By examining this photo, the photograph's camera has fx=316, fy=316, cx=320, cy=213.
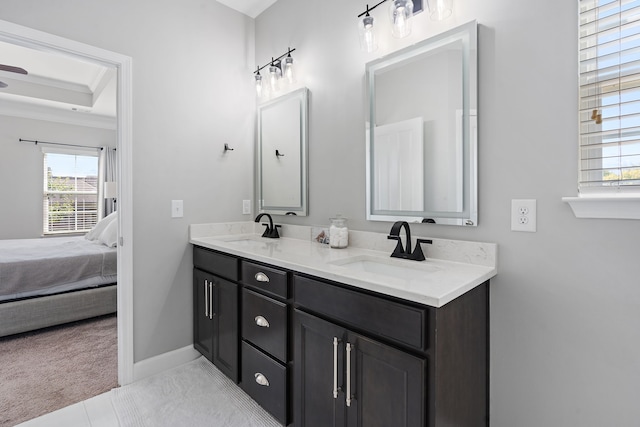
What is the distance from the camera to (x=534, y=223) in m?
1.25

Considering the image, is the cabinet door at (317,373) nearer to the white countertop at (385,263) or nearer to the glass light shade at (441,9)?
the white countertop at (385,263)

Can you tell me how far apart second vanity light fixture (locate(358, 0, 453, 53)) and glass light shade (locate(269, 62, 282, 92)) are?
770 mm

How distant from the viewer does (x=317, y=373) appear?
1.34 metres

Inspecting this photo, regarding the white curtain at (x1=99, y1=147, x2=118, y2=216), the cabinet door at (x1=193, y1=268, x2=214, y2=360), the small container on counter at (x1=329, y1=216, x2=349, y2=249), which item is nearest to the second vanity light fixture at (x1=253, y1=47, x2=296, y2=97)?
the small container on counter at (x1=329, y1=216, x2=349, y2=249)

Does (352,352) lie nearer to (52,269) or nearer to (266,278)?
(266,278)

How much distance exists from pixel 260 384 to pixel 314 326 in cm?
61

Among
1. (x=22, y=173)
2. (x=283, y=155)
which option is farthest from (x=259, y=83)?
(x=22, y=173)

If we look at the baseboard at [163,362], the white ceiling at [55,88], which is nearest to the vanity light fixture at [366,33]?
the baseboard at [163,362]

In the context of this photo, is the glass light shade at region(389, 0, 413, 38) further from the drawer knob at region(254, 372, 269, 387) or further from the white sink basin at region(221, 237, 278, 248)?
the drawer knob at region(254, 372, 269, 387)

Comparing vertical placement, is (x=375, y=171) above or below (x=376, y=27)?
below

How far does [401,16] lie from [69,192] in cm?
617

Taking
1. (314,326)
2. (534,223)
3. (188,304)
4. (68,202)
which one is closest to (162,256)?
(188,304)

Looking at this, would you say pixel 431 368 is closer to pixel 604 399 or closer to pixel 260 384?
pixel 604 399

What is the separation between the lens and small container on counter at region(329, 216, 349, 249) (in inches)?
73.4
